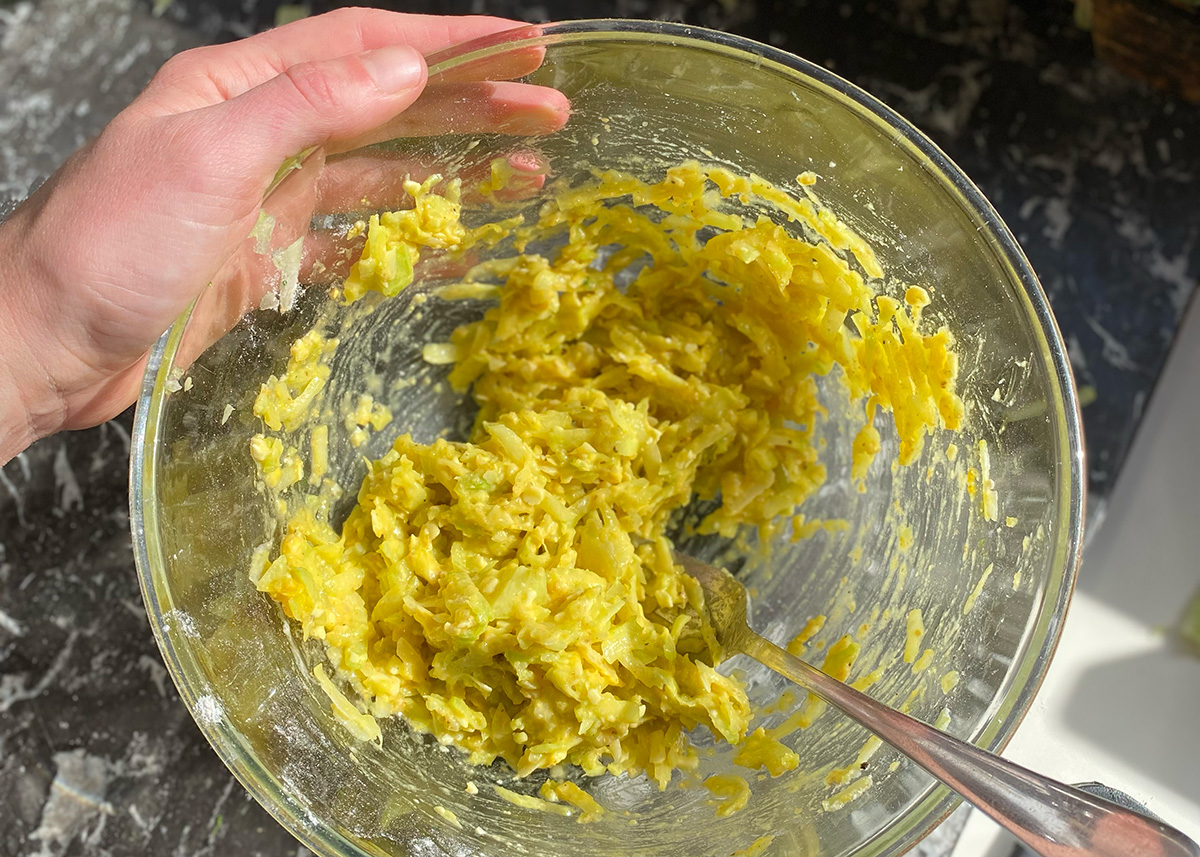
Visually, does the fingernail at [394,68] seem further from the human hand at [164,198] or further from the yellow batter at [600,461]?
the yellow batter at [600,461]

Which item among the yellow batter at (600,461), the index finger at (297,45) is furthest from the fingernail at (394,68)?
the index finger at (297,45)

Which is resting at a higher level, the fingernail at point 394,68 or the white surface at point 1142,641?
the fingernail at point 394,68

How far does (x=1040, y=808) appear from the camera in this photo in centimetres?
105

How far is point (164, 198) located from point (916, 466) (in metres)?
1.20

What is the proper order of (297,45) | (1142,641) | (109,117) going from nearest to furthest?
(297,45) < (1142,641) < (109,117)

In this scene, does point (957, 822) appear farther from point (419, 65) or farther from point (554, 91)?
point (419, 65)

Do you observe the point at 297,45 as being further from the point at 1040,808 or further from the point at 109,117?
the point at 1040,808

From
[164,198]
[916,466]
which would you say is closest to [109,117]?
[164,198]

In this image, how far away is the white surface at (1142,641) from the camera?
1.81 meters

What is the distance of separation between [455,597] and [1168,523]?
146cm

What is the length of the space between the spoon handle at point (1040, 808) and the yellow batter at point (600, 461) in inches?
13.2

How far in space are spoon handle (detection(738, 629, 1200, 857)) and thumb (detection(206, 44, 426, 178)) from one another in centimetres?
109

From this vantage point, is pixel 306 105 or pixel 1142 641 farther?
pixel 1142 641

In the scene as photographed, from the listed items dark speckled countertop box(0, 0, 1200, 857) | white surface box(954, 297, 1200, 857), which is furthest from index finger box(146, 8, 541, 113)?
white surface box(954, 297, 1200, 857)
